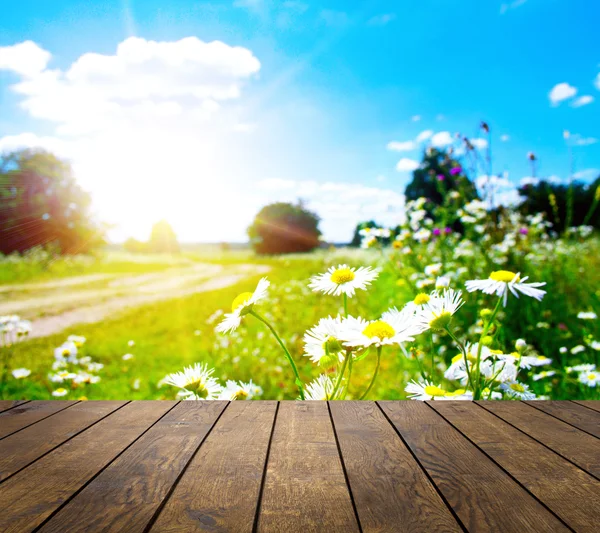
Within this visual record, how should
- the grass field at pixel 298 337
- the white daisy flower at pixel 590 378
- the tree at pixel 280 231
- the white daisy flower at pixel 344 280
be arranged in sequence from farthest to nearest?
the tree at pixel 280 231, the grass field at pixel 298 337, the white daisy flower at pixel 590 378, the white daisy flower at pixel 344 280

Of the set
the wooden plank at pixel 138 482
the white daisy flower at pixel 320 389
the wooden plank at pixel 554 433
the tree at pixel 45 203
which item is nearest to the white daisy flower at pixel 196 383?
the wooden plank at pixel 138 482

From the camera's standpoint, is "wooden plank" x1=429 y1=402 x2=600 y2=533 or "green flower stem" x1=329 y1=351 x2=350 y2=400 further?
"green flower stem" x1=329 y1=351 x2=350 y2=400

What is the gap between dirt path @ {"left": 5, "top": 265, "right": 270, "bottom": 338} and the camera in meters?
6.25

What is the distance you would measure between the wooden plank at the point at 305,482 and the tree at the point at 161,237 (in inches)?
946

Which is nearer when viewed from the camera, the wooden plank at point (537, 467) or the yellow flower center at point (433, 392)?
the wooden plank at point (537, 467)

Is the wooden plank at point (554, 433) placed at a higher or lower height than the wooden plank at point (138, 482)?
lower

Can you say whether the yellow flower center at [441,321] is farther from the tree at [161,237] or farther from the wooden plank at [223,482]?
the tree at [161,237]

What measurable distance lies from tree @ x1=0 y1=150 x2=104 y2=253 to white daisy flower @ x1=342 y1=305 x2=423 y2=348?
1547 cm

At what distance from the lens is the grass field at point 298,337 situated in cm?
311

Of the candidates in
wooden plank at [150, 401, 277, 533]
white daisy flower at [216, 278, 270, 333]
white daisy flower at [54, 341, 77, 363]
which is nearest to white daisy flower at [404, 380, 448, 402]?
wooden plank at [150, 401, 277, 533]

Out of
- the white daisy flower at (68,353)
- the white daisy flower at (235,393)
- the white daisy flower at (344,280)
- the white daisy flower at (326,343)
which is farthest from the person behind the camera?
the white daisy flower at (68,353)

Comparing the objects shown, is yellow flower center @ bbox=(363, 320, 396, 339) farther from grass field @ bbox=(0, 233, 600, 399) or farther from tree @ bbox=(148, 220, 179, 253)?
tree @ bbox=(148, 220, 179, 253)

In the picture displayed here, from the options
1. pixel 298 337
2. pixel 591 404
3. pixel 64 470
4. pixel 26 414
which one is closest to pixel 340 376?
pixel 64 470

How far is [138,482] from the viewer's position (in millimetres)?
987
